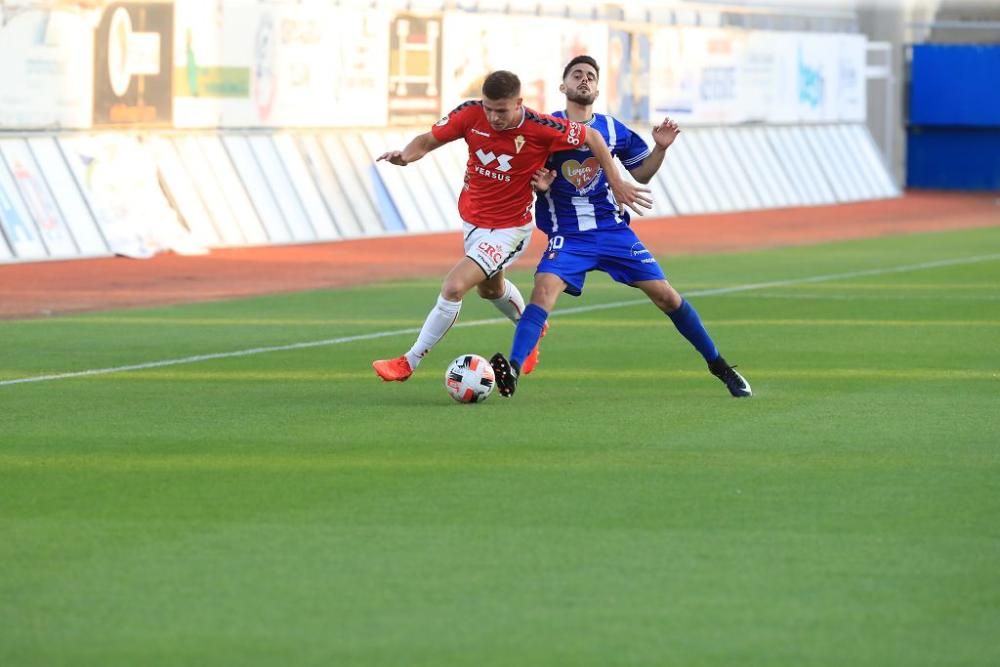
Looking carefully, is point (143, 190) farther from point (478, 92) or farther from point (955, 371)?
point (955, 371)

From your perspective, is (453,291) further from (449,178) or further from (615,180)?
(449,178)

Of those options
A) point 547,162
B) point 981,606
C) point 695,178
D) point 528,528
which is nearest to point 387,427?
point 547,162

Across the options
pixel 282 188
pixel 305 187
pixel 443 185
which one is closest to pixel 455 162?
pixel 443 185

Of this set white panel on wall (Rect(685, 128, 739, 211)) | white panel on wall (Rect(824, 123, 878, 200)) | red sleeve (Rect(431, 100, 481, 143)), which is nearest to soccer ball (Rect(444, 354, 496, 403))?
red sleeve (Rect(431, 100, 481, 143))

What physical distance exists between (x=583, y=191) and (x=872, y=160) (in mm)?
41999

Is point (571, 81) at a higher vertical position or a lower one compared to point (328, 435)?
higher

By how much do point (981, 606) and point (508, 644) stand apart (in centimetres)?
160

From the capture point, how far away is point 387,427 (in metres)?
10.8

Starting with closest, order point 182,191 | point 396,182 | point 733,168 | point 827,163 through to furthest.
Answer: point 182,191, point 396,182, point 733,168, point 827,163

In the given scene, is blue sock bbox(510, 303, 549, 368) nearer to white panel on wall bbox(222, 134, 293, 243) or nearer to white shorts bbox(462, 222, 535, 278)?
white shorts bbox(462, 222, 535, 278)

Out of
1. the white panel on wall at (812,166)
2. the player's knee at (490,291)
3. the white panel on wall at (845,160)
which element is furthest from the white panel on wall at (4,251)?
the white panel on wall at (845,160)

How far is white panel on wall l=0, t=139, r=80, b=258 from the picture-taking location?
2561cm

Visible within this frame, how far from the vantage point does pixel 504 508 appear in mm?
8312

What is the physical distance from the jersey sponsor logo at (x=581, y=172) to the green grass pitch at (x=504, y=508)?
1.28 m
